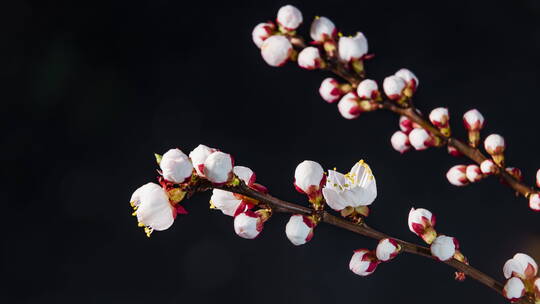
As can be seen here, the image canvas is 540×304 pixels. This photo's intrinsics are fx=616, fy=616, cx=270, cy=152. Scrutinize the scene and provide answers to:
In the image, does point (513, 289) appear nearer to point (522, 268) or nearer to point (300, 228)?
point (522, 268)

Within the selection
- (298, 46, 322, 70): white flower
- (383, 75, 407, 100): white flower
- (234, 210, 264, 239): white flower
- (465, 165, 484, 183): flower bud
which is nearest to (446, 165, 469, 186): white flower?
(465, 165, 484, 183): flower bud

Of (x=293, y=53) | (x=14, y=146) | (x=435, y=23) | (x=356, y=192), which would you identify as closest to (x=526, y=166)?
(x=435, y=23)

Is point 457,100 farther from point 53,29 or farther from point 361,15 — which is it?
point 53,29

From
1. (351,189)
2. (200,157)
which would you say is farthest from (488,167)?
(200,157)

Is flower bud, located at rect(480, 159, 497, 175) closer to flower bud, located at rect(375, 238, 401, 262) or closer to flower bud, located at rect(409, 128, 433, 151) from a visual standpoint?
flower bud, located at rect(409, 128, 433, 151)

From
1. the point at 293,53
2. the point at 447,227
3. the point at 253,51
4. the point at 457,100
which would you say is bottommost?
the point at 447,227

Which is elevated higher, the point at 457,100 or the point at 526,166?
the point at 457,100

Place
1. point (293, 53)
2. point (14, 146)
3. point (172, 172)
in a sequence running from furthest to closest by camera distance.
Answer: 1. point (14, 146)
2. point (293, 53)
3. point (172, 172)
